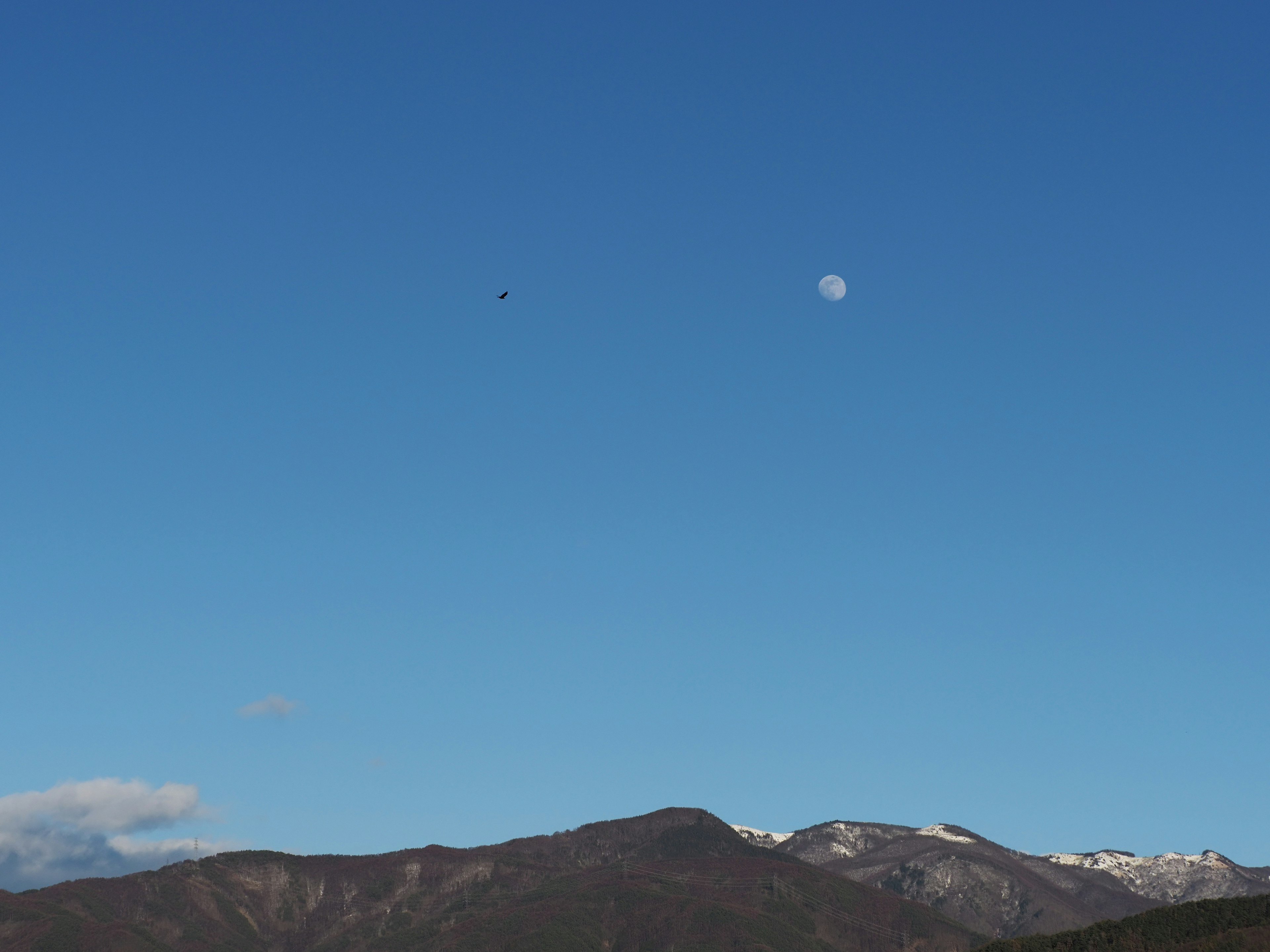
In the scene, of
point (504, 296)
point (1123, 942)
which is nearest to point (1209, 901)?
point (1123, 942)

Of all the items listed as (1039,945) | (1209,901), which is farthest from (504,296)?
(1209,901)

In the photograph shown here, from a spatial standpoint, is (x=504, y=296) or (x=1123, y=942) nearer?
(x=1123, y=942)

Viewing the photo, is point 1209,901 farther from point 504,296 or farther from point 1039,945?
point 504,296

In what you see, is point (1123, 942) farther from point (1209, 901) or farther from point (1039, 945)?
point (1209, 901)

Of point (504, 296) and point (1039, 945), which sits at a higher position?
point (504, 296)

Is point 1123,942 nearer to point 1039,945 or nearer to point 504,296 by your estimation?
point 1039,945

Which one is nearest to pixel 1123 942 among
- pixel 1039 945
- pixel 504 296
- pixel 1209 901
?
pixel 1039 945

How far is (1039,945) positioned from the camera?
118 meters

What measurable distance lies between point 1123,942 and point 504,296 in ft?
271

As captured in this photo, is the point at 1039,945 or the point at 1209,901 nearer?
the point at 1039,945

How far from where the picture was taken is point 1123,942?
11594 cm

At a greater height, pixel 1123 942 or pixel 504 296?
pixel 504 296

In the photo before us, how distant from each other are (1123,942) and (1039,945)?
23.2 ft

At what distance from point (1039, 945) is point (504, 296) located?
78572 mm
